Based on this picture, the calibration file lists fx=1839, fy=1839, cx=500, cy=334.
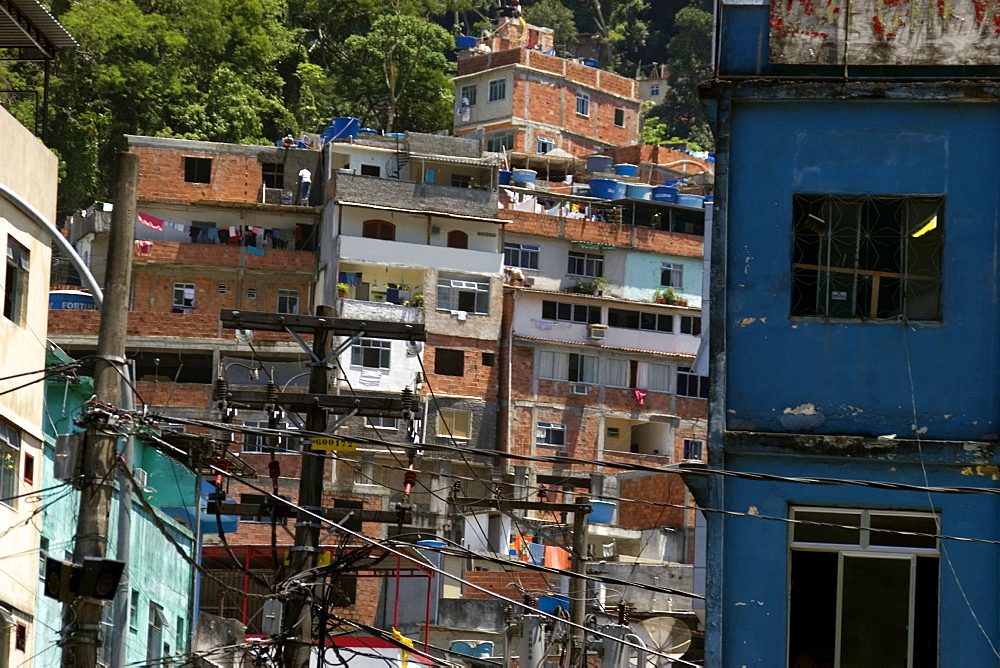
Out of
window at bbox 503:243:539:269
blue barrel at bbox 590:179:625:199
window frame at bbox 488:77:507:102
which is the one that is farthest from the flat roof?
window frame at bbox 488:77:507:102

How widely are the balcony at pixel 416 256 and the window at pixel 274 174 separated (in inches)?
228

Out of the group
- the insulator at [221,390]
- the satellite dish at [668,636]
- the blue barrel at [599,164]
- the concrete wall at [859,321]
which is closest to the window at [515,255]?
the blue barrel at [599,164]

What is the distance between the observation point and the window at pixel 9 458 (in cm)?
2652

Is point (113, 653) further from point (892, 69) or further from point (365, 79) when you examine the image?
point (365, 79)

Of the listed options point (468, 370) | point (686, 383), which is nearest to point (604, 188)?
point (686, 383)

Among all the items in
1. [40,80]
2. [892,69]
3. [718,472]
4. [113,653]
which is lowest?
[113,653]

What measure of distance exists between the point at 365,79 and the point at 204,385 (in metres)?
29.3

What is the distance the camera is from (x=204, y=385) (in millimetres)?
70250

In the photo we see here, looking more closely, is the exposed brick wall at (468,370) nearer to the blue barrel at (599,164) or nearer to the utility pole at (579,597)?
the blue barrel at (599,164)

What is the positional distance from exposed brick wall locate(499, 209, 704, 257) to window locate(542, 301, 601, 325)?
127 inches

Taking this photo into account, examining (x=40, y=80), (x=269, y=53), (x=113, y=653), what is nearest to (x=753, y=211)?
(x=113, y=653)

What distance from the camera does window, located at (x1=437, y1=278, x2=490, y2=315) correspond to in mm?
73000

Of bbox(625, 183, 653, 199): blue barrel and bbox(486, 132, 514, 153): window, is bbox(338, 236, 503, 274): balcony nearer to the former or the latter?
bbox(625, 183, 653, 199): blue barrel

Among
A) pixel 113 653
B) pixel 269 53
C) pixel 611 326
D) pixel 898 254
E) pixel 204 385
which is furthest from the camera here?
pixel 269 53
